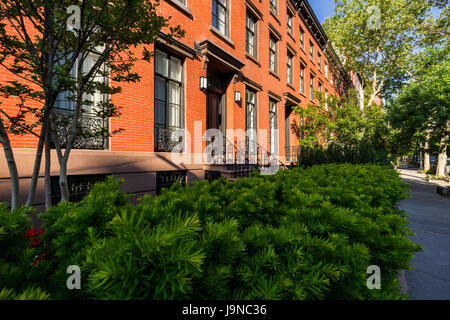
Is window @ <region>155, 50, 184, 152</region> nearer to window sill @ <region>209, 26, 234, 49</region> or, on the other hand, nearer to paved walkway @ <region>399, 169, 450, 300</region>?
window sill @ <region>209, 26, 234, 49</region>

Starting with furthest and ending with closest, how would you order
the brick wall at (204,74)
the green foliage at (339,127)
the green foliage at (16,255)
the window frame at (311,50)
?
the window frame at (311,50)
the green foliage at (339,127)
the brick wall at (204,74)
the green foliage at (16,255)

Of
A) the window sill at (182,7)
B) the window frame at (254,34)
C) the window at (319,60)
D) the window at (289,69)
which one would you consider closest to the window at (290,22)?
the window at (289,69)

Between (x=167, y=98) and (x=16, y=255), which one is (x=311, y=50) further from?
(x=16, y=255)

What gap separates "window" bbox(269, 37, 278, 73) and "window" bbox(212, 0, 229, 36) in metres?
4.70

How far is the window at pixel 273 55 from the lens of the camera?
13.9m

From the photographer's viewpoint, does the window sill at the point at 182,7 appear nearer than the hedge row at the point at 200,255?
No

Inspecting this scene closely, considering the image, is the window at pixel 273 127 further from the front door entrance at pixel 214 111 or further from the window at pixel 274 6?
the window at pixel 274 6

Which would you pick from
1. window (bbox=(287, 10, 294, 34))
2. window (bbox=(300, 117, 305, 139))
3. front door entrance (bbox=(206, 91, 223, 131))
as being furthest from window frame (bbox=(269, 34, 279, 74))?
front door entrance (bbox=(206, 91, 223, 131))

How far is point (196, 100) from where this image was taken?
8.39 meters

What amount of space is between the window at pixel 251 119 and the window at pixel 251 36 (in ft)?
7.50

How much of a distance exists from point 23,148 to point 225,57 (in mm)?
7669

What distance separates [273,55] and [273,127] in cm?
477

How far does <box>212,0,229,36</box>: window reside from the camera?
962 cm
